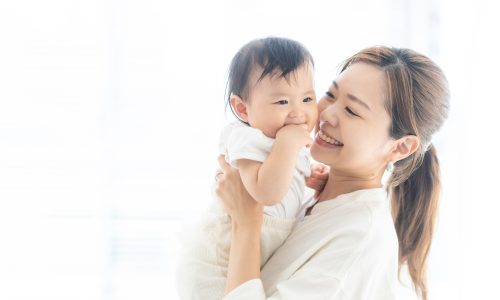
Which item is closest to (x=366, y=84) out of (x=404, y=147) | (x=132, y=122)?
(x=404, y=147)

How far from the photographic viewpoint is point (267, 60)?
4.36ft

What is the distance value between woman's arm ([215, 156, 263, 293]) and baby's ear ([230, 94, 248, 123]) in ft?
0.49

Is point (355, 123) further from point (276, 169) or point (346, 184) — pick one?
point (276, 169)

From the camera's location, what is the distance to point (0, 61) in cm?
259

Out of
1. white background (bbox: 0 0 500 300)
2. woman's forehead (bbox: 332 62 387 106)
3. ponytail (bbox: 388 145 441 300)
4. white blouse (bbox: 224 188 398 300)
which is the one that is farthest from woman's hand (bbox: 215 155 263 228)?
white background (bbox: 0 0 500 300)

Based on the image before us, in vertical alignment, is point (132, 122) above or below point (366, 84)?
below

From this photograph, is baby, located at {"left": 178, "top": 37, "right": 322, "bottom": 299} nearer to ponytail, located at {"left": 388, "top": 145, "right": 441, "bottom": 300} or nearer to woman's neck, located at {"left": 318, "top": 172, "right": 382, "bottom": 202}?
woman's neck, located at {"left": 318, "top": 172, "right": 382, "bottom": 202}

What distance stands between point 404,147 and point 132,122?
5.04ft

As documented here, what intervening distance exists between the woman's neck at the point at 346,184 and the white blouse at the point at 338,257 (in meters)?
0.06

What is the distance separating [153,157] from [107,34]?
606mm

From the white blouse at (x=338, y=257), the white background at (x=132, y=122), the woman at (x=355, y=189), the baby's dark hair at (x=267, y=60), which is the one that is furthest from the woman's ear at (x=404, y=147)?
the white background at (x=132, y=122)

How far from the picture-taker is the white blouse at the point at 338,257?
1280 mm

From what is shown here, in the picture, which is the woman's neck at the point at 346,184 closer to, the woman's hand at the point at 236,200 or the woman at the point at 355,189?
the woman at the point at 355,189

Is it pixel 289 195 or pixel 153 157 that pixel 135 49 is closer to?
pixel 153 157
